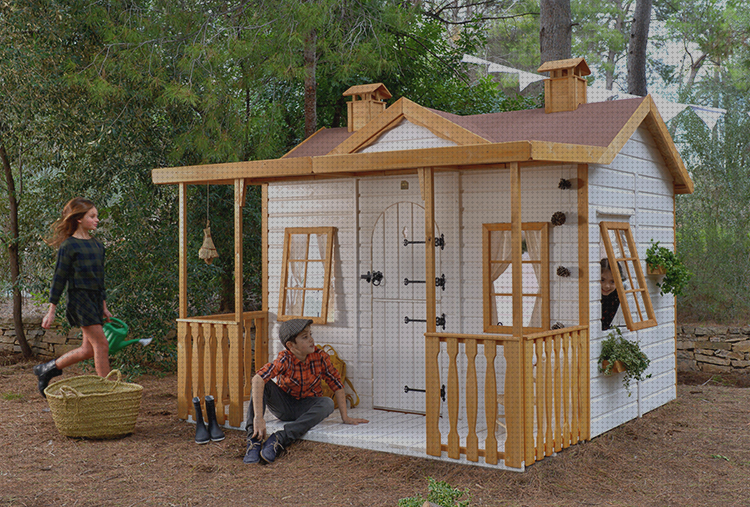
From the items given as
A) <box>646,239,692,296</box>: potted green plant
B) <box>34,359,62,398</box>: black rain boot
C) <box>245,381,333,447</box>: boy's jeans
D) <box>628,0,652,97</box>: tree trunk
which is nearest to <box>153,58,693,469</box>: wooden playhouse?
<box>646,239,692,296</box>: potted green plant

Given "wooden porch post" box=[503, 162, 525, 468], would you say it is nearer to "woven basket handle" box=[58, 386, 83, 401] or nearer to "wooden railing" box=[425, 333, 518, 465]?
"wooden railing" box=[425, 333, 518, 465]

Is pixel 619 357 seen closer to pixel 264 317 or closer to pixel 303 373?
pixel 303 373

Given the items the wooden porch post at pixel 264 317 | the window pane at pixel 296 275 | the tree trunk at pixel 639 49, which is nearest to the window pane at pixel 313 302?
the window pane at pixel 296 275

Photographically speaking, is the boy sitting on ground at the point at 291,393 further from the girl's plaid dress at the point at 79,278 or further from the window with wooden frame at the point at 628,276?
the window with wooden frame at the point at 628,276

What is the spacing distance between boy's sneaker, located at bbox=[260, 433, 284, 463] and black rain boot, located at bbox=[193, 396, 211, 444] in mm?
828

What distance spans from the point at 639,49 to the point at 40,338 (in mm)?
11210

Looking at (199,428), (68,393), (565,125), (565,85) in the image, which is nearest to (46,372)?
(68,393)

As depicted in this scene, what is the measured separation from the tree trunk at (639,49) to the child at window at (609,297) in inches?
266

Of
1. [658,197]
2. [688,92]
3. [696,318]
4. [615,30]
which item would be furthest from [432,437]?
[615,30]

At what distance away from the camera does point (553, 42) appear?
12.0 m

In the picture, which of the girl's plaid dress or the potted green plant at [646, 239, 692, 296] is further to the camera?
the potted green plant at [646, 239, 692, 296]

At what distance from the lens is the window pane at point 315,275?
Answer: 803 centimetres

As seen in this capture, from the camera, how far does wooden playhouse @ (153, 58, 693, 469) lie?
238 inches

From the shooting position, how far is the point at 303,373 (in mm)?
6949
